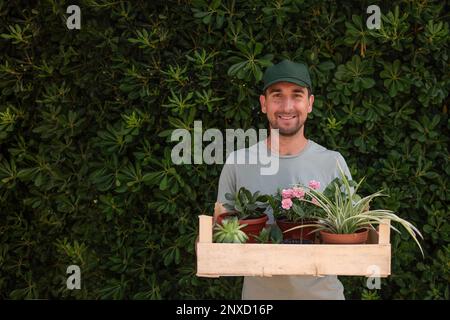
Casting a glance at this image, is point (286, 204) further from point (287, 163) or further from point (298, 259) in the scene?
point (287, 163)

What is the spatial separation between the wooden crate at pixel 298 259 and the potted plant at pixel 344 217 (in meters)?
0.08

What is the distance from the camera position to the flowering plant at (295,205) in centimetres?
177

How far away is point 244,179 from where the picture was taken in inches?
84.7

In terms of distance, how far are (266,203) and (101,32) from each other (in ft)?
4.46

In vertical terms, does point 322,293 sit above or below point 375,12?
below

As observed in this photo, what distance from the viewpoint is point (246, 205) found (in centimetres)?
184

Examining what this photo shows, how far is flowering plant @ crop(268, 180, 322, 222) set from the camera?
1.77m

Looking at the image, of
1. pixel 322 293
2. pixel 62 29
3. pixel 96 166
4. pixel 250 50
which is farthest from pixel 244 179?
pixel 62 29

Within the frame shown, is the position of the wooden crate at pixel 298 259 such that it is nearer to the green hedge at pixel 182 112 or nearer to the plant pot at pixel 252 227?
the plant pot at pixel 252 227

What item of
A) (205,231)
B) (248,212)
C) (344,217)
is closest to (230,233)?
(205,231)

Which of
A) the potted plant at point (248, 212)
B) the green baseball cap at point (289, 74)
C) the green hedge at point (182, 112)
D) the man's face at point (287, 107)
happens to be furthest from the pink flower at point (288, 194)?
the green hedge at point (182, 112)

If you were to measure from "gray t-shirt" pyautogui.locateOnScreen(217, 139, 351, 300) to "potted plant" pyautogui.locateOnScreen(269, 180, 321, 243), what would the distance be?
0.21 meters

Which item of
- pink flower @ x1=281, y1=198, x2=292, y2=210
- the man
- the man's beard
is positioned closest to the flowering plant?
pink flower @ x1=281, y1=198, x2=292, y2=210
